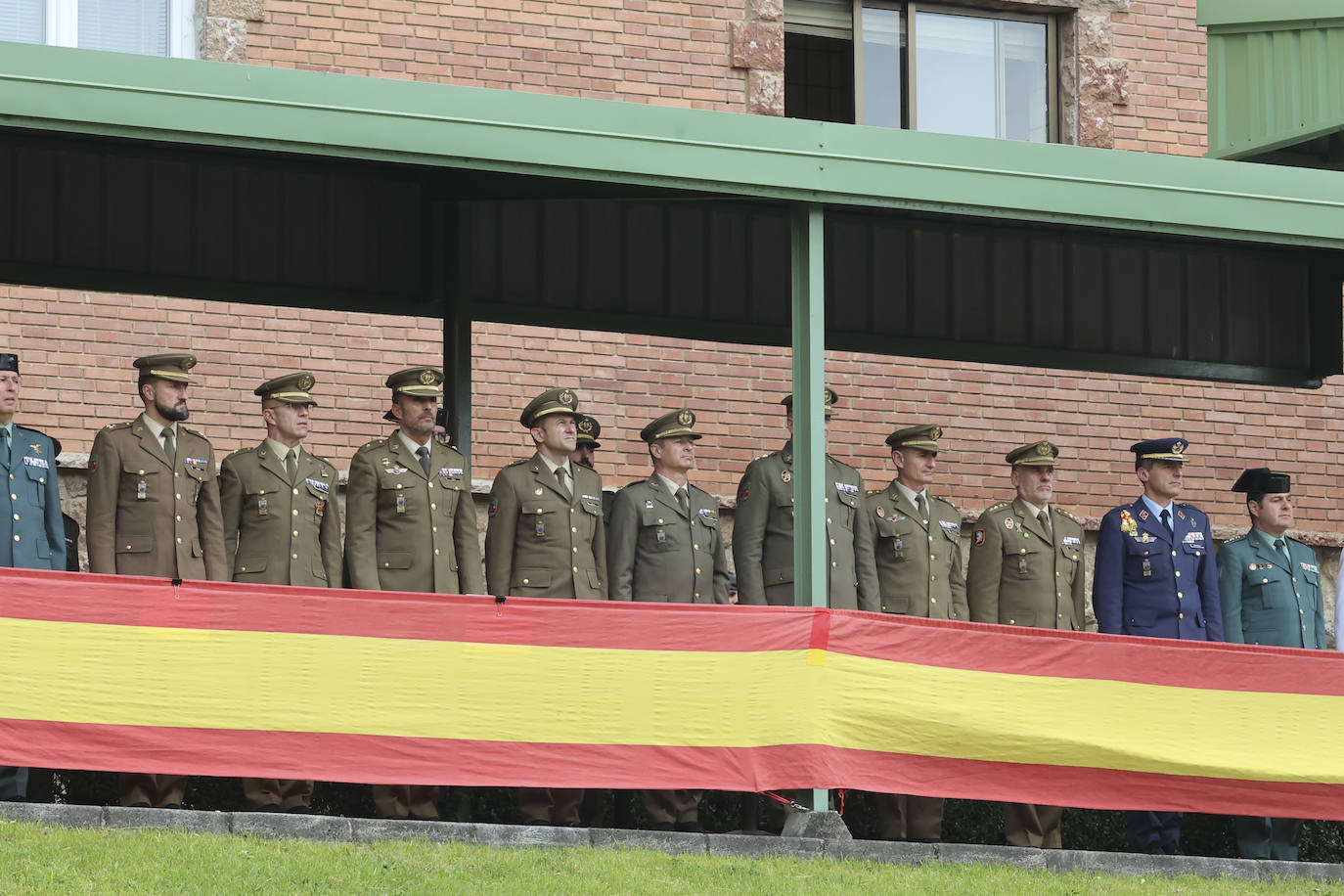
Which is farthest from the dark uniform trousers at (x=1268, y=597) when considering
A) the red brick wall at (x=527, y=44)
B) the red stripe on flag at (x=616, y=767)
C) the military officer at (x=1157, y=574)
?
the red brick wall at (x=527, y=44)

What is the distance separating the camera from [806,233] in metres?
9.79

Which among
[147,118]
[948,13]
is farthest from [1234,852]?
[948,13]

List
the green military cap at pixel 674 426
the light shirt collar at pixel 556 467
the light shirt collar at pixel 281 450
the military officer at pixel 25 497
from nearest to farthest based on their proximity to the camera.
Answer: the military officer at pixel 25 497 < the light shirt collar at pixel 281 450 < the light shirt collar at pixel 556 467 < the green military cap at pixel 674 426

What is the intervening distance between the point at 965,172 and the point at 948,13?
7.69 metres

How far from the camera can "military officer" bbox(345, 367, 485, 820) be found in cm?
995

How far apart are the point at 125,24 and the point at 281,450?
238 inches

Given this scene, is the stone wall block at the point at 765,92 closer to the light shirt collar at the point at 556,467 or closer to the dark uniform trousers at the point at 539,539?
the light shirt collar at the point at 556,467

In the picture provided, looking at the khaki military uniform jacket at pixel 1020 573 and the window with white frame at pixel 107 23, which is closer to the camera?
the khaki military uniform jacket at pixel 1020 573

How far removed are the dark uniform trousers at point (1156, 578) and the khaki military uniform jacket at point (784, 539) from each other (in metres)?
1.23

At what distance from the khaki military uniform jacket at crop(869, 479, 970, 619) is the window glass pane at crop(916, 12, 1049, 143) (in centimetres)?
665

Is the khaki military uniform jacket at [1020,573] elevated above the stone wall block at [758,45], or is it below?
below

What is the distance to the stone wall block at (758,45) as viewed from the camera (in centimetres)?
1591

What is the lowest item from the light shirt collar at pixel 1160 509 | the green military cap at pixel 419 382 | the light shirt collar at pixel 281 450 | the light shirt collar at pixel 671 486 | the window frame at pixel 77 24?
the light shirt collar at pixel 1160 509

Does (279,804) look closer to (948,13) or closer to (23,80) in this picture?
(23,80)
